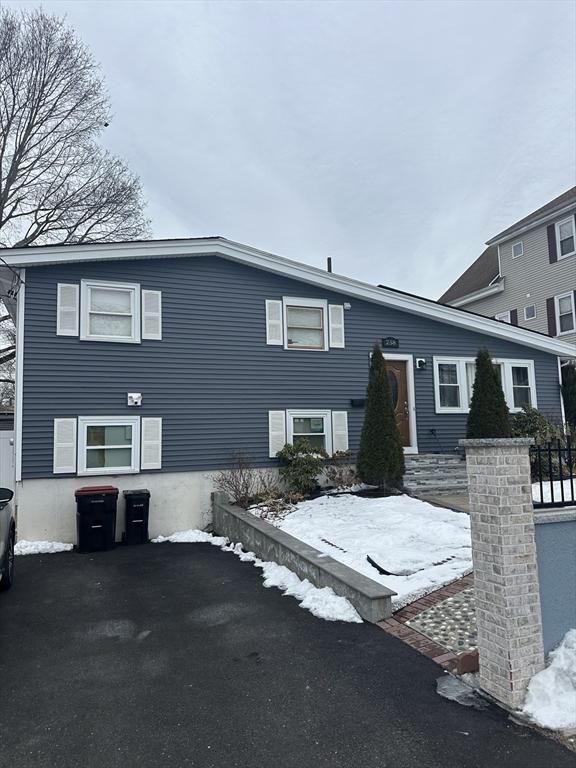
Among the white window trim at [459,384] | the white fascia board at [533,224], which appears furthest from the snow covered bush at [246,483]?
the white fascia board at [533,224]

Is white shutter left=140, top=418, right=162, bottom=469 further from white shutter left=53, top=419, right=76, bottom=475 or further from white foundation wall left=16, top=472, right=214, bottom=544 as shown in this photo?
white shutter left=53, top=419, right=76, bottom=475

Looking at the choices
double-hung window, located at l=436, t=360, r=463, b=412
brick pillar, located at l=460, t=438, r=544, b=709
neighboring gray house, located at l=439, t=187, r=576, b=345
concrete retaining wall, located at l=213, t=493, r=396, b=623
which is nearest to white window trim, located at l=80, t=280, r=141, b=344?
concrete retaining wall, located at l=213, t=493, r=396, b=623

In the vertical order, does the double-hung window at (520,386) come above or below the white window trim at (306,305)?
below

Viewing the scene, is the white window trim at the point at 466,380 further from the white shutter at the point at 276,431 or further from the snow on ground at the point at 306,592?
the snow on ground at the point at 306,592

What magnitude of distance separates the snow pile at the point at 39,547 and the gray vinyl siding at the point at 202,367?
1.15 metres

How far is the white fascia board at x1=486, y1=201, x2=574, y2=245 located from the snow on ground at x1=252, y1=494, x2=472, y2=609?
1398 cm

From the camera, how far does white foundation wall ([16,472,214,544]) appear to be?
845cm

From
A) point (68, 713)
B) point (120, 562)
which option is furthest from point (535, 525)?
point (120, 562)

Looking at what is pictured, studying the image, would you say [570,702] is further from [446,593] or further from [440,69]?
[440,69]

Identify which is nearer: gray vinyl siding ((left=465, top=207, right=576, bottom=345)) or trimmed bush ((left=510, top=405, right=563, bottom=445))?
trimmed bush ((left=510, top=405, right=563, bottom=445))

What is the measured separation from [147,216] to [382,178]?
9.14m

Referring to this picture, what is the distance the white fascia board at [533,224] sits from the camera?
17.2 metres

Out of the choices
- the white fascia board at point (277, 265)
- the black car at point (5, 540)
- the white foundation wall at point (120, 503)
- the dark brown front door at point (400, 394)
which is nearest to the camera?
the black car at point (5, 540)

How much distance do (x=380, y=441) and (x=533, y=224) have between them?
14.0 metres
